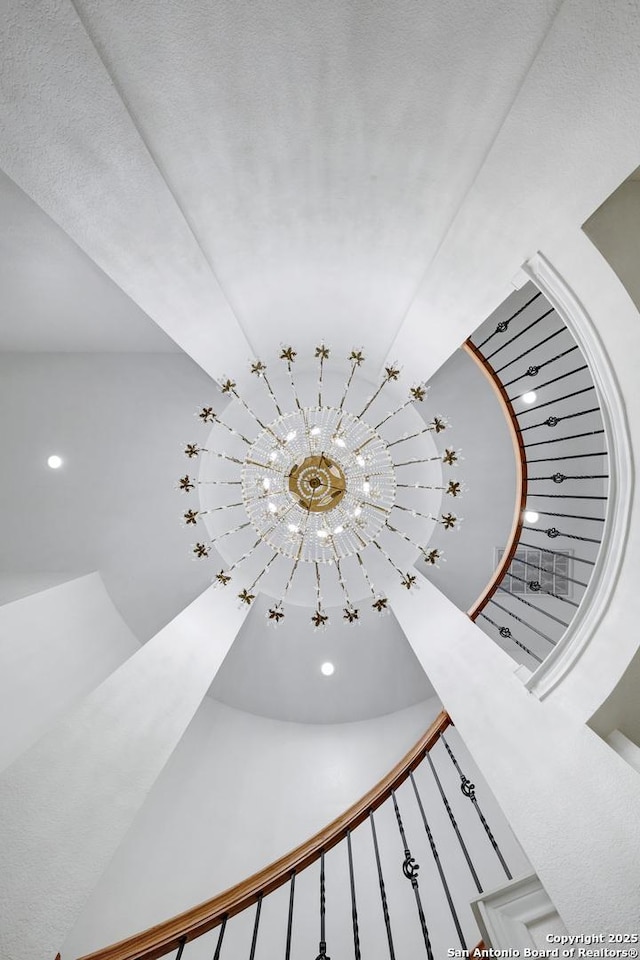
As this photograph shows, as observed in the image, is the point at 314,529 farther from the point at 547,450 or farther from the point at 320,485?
the point at 547,450

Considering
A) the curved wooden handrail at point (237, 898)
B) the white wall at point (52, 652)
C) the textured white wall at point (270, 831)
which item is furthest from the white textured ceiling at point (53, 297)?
the textured white wall at point (270, 831)

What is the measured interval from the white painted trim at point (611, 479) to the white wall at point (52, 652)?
157 inches

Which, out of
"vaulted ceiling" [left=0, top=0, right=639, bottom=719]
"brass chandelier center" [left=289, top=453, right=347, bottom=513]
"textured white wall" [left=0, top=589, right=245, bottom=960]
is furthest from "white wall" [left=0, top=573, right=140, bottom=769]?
"vaulted ceiling" [left=0, top=0, right=639, bottom=719]

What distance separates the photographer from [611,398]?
274cm

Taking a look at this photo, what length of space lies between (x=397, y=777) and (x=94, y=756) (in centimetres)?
212

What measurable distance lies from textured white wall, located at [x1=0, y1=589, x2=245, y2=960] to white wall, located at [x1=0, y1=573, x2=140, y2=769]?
163 centimetres

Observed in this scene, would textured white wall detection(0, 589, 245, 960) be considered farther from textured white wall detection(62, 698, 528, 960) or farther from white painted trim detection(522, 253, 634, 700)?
textured white wall detection(62, 698, 528, 960)

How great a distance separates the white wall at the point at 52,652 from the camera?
14.3 ft

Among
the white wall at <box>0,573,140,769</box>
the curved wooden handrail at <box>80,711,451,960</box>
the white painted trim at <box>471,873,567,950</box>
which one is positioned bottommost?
the white painted trim at <box>471,873,567,950</box>

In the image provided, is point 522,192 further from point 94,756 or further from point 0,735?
point 0,735

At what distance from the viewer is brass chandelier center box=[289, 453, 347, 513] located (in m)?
4.29

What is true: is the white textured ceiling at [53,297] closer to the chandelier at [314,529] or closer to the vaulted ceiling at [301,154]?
the vaulted ceiling at [301,154]

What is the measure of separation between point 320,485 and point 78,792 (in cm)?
253

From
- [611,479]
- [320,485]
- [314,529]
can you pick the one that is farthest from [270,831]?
[611,479]
